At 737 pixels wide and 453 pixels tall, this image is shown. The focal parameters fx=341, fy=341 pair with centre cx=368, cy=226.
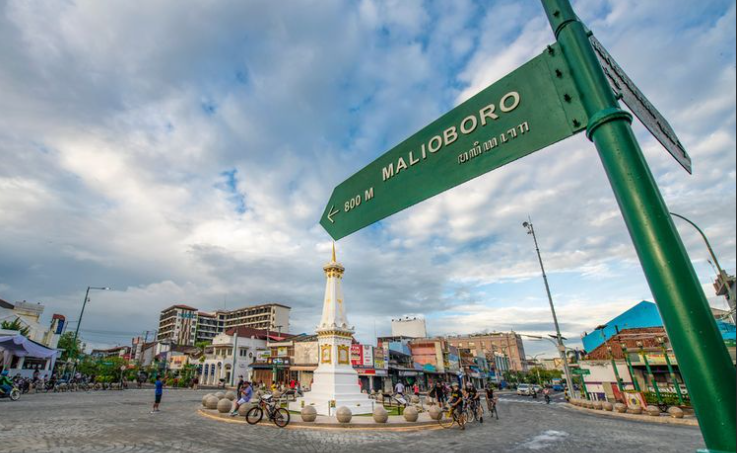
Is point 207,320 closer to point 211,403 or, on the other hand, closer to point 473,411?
point 211,403

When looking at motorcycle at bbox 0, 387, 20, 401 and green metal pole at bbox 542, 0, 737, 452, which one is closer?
green metal pole at bbox 542, 0, 737, 452

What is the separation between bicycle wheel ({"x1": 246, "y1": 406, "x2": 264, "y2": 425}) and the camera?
12.7 meters

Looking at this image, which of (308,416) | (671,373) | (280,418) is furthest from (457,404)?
(671,373)

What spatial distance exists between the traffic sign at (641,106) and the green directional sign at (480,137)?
0.32 metres

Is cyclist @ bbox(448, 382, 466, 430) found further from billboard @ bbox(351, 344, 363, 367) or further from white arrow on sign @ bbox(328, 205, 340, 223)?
billboard @ bbox(351, 344, 363, 367)

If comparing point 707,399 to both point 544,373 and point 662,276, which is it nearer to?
point 662,276

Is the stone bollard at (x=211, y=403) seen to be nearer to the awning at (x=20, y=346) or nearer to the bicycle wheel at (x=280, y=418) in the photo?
the bicycle wheel at (x=280, y=418)

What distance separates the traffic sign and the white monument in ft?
53.3

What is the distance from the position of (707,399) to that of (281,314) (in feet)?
264

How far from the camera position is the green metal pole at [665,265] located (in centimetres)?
109

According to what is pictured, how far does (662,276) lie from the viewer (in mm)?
1248

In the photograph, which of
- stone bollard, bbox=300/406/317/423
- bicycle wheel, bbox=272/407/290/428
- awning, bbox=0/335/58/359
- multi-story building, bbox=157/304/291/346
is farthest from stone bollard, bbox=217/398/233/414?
multi-story building, bbox=157/304/291/346

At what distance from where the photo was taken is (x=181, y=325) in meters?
83.3

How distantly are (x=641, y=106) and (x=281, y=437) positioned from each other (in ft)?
38.2
